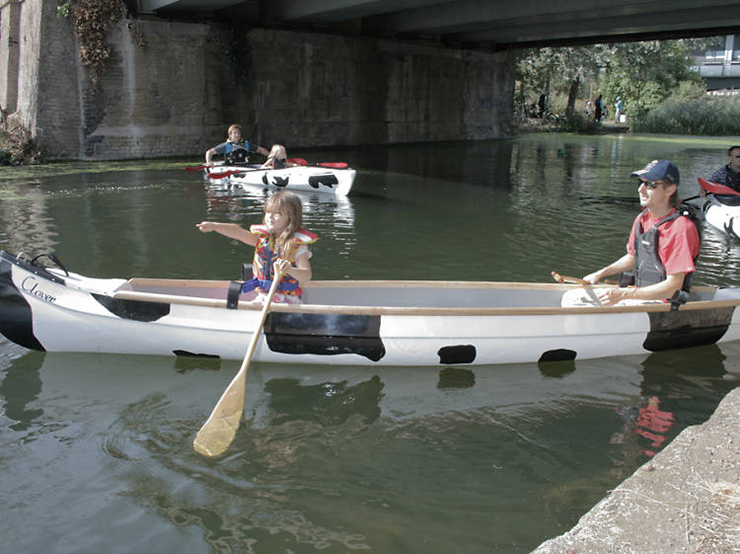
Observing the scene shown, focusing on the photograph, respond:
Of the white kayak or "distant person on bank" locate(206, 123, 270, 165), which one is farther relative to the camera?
"distant person on bank" locate(206, 123, 270, 165)

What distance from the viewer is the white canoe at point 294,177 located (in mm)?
12289

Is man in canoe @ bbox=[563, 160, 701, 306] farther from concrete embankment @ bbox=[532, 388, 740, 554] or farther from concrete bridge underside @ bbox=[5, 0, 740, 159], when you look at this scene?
concrete bridge underside @ bbox=[5, 0, 740, 159]

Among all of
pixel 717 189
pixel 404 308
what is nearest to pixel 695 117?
pixel 717 189

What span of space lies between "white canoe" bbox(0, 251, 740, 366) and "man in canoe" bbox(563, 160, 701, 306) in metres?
0.15

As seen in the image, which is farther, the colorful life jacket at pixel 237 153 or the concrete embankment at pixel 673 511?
the colorful life jacket at pixel 237 153

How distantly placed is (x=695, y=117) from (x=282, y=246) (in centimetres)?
3562

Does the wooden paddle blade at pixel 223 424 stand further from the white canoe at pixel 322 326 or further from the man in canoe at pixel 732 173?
the man in canoe at pixel 732 173

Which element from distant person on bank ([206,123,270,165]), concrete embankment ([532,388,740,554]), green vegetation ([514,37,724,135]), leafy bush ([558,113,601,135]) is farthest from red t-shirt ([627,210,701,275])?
leafy bush ([558,113,601,135])

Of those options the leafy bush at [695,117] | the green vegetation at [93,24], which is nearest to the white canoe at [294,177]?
the green vegetation at [93,24]

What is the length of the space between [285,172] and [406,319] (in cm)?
854

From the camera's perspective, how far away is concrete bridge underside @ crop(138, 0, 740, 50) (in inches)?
656

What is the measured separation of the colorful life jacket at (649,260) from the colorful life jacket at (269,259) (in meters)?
2.25

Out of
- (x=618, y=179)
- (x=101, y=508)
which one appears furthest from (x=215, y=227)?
(x=618, y=179)

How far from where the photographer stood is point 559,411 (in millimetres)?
4277
